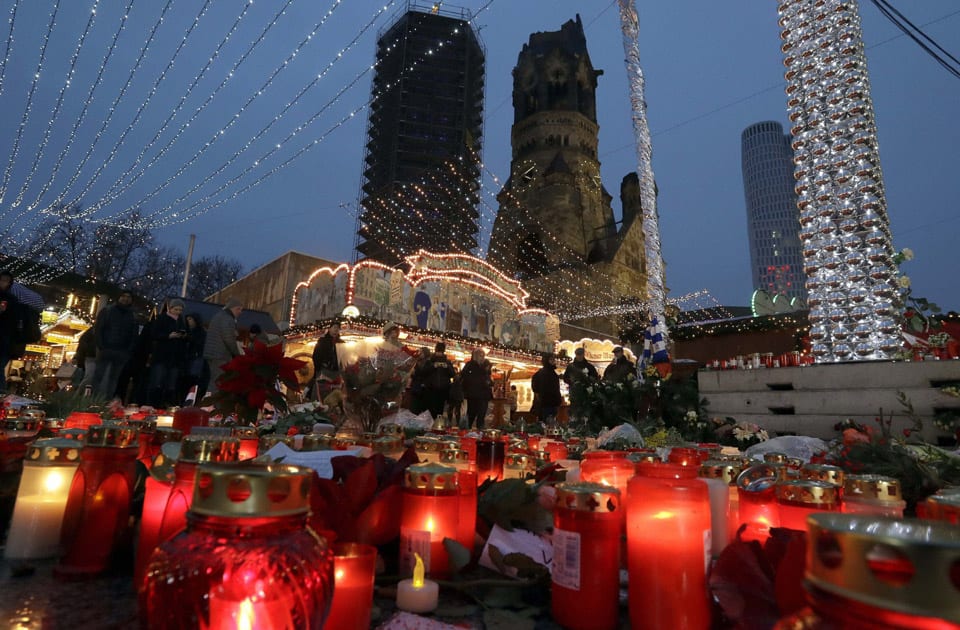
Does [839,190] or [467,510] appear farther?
[839,190]

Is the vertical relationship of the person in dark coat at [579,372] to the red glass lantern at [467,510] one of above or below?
above

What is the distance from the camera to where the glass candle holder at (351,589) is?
873mm

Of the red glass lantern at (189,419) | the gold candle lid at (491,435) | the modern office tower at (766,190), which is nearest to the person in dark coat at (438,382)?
the gold candle lid at (491,435)

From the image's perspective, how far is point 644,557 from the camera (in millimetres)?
1015

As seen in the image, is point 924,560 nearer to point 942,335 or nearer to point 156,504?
point 156,504

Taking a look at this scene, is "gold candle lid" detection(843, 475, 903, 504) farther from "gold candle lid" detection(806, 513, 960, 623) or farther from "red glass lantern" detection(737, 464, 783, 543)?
"gold candle lid" detection(806, 513, 960, 623)

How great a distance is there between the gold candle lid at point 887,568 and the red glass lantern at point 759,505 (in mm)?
930

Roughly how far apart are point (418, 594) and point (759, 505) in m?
0.89

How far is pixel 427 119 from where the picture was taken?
96.9 feet

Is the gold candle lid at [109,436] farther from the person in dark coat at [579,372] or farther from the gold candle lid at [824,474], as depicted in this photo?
the person in dark coat at [579,372]

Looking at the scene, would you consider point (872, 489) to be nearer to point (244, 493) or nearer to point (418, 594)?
point (418, 594)

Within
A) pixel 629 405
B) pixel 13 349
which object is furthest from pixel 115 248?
pixel 629 405

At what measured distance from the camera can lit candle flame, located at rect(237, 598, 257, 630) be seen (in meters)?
0.60

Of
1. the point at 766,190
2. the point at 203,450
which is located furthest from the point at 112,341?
the point at 766,190
